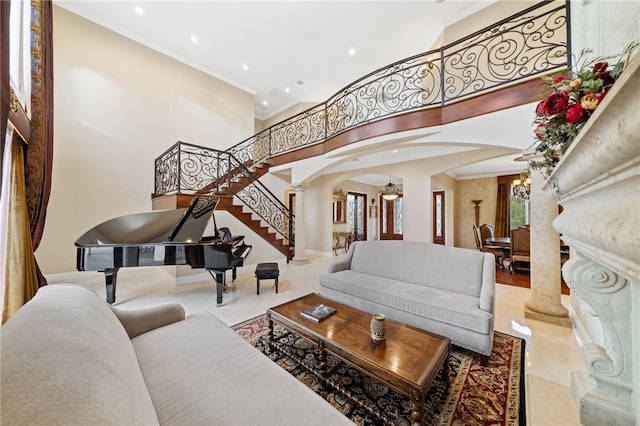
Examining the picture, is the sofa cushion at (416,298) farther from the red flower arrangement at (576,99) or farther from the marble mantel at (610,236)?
the red flower arrangement at (576,99)

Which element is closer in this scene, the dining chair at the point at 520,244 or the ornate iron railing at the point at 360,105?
the ornate iron railing at the point at 360,105

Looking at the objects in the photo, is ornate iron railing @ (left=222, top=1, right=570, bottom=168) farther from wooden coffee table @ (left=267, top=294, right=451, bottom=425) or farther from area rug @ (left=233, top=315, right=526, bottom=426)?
area rug @ (left=233, top=315, right=526, bottom=426)

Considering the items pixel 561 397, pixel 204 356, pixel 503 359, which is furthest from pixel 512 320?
pixel 204 356

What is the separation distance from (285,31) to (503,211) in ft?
28.1

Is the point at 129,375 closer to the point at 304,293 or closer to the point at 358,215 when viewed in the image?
the point at 304,293

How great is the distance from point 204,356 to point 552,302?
A: 3.89 m

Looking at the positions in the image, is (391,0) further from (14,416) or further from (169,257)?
(14,416)

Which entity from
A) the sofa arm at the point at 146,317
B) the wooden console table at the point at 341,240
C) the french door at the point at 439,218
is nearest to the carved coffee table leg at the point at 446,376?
the sofa arm at the point at 146,317

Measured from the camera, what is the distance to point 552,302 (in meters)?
2.82

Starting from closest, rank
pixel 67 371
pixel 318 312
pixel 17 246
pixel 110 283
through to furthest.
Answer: pixel 67 371 → pixel 318 312 → pixel 17 246 → pixel 110 283

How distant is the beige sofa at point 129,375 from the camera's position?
583 millimetres

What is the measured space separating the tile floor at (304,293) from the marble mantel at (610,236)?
26 cm

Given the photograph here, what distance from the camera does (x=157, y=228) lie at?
348 centimetres

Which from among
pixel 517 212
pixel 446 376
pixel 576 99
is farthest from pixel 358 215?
pixel 576 99
